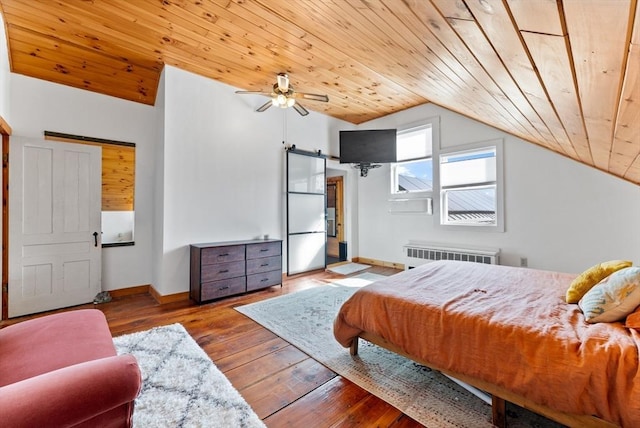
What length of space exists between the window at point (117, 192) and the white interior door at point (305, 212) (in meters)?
2.46

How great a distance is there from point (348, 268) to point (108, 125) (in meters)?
4.64

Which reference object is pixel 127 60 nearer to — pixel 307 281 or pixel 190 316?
pixel 190 316

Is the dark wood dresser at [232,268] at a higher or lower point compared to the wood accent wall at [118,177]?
lower

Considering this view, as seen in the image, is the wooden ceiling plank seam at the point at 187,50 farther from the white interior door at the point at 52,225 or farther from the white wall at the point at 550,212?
the white wall at the point at 550,212

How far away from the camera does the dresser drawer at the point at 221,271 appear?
3.48m

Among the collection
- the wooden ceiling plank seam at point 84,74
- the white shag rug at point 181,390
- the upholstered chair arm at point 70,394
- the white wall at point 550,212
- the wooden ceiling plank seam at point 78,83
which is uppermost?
the wooden ceiling plank seam at point 84,74

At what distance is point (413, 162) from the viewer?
5.29m

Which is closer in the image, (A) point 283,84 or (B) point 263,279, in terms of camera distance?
(A) point 283,84

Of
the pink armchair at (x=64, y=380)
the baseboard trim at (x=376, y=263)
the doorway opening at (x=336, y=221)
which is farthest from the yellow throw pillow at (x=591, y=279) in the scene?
the doorway opening at (x=336, y=221)

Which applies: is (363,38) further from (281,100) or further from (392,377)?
(392,377)

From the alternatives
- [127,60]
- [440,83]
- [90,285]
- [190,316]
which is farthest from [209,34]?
[90,285]

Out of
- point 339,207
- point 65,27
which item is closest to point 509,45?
point 65,27

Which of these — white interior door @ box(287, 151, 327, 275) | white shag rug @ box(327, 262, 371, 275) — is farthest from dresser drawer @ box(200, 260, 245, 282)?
white shag rug @ box(327, 262, 371, 275)

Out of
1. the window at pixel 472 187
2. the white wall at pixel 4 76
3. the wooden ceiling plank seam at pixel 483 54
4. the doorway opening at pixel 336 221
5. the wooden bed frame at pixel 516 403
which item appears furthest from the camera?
the doorway opening at pixel 336 221
